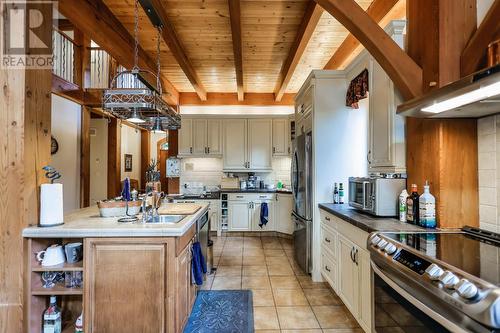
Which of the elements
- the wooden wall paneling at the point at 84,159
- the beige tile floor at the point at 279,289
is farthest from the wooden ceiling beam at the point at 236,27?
the wooden wall paneling at the point at 84,159

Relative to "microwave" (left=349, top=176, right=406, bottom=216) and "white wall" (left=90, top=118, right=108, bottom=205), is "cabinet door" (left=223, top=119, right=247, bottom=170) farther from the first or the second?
"microwave" (left=349, top=176, right=406, bottom=216)

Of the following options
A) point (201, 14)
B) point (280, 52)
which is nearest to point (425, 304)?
point (201, 14)

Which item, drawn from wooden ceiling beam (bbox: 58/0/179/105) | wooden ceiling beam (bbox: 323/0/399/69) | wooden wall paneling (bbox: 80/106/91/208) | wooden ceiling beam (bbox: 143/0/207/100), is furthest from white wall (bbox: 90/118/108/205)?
wooden ceiling beam (bbox: 323/0/399/69)

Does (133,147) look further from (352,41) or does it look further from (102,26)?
(352,41)

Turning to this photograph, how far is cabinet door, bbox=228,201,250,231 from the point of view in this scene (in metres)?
5.16

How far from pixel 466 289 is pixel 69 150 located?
605cm

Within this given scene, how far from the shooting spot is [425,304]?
1085mm

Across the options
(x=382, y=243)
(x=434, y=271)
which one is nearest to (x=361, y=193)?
(x=382, y=243)

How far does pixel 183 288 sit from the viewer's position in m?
2.04

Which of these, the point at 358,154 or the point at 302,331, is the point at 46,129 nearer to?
the point at 302,331

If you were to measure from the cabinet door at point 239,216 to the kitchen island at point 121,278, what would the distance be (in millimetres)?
3332

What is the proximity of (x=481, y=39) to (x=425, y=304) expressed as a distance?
1.58 meters

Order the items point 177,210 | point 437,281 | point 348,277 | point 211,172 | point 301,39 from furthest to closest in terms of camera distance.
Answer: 1. point 211,172
2. point 301,39
3. point 177,210
4. point 348,277
5. point 437,281

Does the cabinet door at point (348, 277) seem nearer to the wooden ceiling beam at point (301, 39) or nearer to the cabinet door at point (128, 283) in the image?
the cabinet door at point (128, 283)
